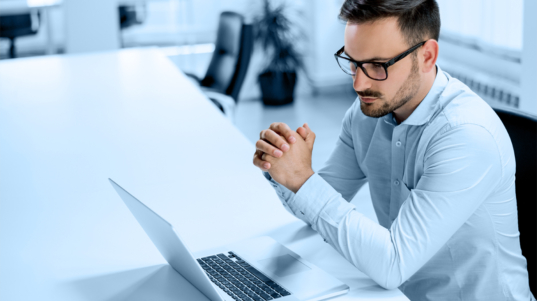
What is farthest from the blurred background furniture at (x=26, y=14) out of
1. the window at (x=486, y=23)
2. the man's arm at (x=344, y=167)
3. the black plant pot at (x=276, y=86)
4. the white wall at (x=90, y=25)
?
the man's arm at (x=344, y=167)

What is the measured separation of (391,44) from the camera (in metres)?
1.25

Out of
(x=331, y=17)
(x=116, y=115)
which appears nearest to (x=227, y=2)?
(x=331, y=17)

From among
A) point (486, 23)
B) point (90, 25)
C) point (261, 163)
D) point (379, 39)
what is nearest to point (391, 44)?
point (379, 39)

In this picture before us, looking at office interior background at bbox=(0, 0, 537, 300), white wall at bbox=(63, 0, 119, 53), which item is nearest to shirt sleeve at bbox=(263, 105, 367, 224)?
office interior background at bbox=(0, 0, 537, 300)

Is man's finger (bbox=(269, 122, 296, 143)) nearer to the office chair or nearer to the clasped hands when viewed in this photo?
the clasped hands

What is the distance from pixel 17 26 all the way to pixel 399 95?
13.9 ft

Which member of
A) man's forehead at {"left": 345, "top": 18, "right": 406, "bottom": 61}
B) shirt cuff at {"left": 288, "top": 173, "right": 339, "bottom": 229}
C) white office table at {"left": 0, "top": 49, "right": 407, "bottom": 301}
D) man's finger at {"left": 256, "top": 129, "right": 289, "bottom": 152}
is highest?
man's forehead at {"left": 345, "top": 18, "right": 406, "bottom": 61}

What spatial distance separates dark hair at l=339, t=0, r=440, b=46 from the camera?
1.25 meters

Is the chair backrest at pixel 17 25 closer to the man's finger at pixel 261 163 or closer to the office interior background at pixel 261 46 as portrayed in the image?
the office interior background at pixel 261 46

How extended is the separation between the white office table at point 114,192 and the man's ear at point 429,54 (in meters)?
0.44

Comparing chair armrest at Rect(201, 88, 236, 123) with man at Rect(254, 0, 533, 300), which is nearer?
man at Rect(254, 0, 533, 300)

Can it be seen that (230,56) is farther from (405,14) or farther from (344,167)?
(405,14)

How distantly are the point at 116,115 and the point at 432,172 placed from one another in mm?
1469

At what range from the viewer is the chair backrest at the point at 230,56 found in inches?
126
